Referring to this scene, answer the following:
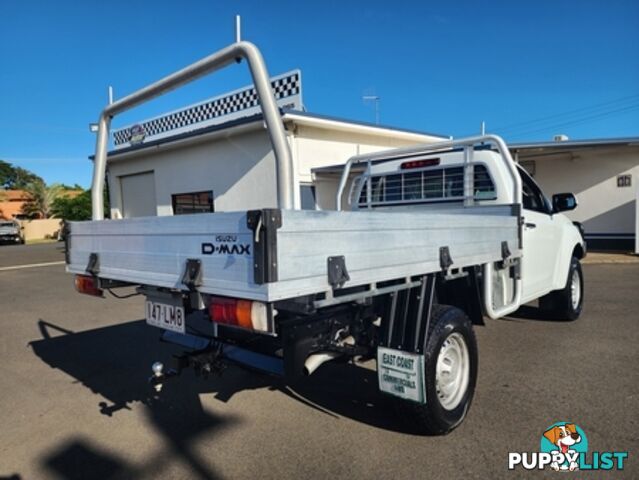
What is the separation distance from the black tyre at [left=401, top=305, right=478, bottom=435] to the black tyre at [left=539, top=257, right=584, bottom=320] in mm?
3010

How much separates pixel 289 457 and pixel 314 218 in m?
1.61

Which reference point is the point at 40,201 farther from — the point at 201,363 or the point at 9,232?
the point at 201,363

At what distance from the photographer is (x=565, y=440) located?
297 centimetres

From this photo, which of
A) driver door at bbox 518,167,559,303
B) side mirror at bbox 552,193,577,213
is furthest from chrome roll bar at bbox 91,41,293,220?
side mirror at bbox 552,193,577,213

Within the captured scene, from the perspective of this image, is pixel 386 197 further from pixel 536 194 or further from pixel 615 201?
pixel 615 201

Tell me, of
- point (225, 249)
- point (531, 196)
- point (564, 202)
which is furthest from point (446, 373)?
point (564, 202)

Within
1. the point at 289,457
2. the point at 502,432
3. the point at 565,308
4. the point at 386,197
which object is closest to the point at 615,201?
the point at 565,308

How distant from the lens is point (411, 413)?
292 cm

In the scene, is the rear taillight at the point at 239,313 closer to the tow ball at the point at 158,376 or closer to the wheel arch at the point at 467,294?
the tow ball at the point at 158,376

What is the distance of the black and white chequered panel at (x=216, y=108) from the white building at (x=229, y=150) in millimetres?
25

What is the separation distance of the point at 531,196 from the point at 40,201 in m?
51.5

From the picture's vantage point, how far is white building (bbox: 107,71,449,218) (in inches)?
436

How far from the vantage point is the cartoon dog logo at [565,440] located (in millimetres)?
2711

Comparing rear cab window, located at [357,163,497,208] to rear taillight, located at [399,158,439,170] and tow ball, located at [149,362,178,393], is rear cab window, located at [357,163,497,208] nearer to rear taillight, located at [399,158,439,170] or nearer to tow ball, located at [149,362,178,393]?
rear taillight, located at [399,158,439,170]
